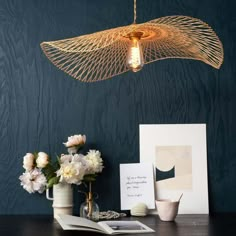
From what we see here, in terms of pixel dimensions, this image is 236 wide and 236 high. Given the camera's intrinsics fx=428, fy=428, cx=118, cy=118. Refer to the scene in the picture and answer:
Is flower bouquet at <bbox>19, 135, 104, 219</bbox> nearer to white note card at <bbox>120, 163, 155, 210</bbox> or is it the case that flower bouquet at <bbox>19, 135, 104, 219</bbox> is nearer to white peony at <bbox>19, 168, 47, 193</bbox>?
white peony at <bbox>19, 168, 47, 193</bbox>

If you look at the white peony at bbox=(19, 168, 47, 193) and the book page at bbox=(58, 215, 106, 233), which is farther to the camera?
the white peony at bbox=(19, 168, 47, 193)

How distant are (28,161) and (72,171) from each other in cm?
21

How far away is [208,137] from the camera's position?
189 centimetres

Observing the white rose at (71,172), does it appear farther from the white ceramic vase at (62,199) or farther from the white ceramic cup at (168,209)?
the white ceramic cup at (168,209)

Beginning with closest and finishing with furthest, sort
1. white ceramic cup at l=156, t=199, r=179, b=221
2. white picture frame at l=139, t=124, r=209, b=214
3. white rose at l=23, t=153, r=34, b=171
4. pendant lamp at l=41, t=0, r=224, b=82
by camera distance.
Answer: pendant lamp at l=41, t=0, r=224, b=82, white ceramic cup at l=156, t=199, r=179, b=221, white rose at l=23, t=153, r=34, b=171, white picture frame at l=139, t=124, r=209, b=214

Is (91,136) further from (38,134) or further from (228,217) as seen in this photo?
(228,217)

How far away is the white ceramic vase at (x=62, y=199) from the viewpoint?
1697 millimetres

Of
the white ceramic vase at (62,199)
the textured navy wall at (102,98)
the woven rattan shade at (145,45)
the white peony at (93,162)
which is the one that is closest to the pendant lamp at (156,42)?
the woven rattan shade at (145,45)

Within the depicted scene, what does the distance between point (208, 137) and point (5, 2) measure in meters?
1.08

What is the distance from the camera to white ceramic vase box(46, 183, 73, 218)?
170 cm

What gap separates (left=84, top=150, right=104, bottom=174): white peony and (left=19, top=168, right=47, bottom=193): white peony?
187mm

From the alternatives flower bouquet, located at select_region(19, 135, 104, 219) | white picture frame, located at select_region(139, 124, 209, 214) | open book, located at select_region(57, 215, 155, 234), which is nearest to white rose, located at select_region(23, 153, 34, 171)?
flower bouquet, located at select_region(19, 135, 104, 219)

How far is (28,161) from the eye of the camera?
172cm

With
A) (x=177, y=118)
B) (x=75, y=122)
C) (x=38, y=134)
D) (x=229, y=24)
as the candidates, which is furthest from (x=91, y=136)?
(x=229, y=24)
